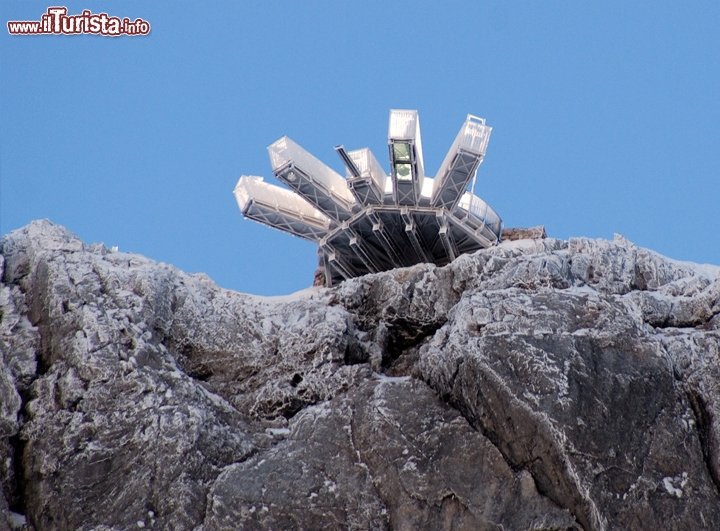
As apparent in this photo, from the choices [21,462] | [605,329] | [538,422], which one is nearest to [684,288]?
[605,329]

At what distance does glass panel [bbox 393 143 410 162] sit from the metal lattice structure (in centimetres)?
3

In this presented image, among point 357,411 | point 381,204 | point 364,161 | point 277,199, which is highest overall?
point 277,199

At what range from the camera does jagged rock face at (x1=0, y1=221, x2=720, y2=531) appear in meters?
13.2

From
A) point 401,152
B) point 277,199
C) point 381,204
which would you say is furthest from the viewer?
point 277,199

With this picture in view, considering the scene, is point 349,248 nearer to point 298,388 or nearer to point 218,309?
point 218,309

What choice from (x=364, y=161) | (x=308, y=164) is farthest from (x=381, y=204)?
(x=308, y=164)

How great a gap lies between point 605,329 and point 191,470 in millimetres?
7571

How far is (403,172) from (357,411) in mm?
11377

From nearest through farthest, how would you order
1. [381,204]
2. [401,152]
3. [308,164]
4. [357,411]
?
[357,411]
[401,152]
[308,164]
[381,204]

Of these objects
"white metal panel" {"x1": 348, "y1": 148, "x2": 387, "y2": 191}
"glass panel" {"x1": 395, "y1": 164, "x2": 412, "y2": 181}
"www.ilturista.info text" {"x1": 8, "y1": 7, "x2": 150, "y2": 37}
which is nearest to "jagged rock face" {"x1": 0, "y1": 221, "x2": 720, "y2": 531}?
"glass panel" {"x1": 395, "y1": 164, "x2": 412, "y2": 181}

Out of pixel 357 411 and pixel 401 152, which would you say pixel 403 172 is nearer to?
pixel 401 152

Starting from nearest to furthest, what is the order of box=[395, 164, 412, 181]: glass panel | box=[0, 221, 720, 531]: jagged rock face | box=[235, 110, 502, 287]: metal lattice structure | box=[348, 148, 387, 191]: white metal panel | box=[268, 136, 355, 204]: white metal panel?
box=[0, 221, 720, 531]: jagged rock face, box=[235, 110, 502, 287]: metal lattice structure, box=[395, 164, 412, 181]: glass panel, box=[348, 148, 387, 191]: white metal panel, box=[268, 136, 355, 204]: white metal panel

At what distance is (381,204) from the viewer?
25953mm

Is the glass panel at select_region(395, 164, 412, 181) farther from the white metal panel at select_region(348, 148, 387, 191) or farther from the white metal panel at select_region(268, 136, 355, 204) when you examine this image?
the white metal panel at select_region(268, 136, 355, 204)
